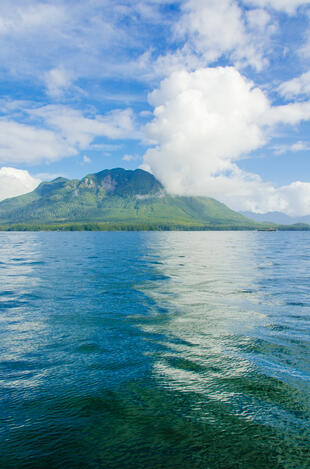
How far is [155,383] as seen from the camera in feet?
46.4

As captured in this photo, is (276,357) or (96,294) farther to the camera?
(96,294)

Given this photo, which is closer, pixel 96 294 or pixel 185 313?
pixel 185 313

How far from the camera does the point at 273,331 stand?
2133cm

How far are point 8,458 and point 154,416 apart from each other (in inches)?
205

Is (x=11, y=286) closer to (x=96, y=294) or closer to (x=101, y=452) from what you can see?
(x=96, y=294)

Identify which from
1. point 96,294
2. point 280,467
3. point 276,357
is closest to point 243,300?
point 276,357

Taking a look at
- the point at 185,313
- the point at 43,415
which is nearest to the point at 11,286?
the point at 185,313

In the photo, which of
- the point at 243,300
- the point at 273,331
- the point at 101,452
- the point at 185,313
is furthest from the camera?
the point at 243,300

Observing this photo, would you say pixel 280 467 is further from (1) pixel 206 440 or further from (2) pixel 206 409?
(2) pixel 206 409

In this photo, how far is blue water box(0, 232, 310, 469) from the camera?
32.4ft

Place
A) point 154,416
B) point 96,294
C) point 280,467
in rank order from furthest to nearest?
point 96,294, point 154,416, point 280,467

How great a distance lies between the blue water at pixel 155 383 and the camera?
988 centimetres

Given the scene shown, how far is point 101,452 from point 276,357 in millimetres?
11402

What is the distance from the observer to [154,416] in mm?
11734
